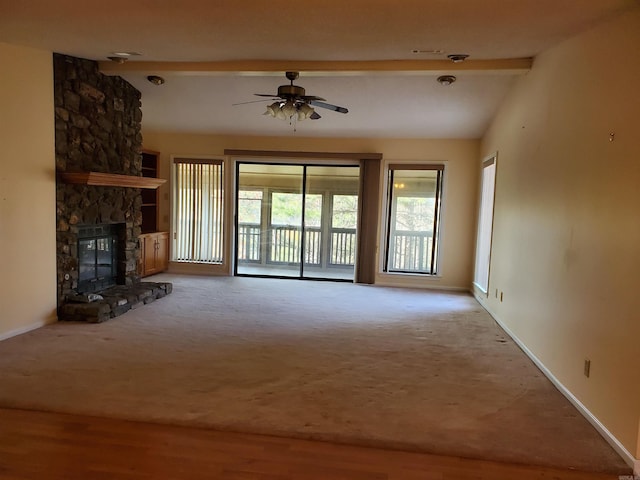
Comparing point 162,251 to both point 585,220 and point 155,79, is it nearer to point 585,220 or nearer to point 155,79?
point 155,79

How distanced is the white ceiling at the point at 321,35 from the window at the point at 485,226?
2.75 ft

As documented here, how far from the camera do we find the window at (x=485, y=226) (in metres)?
6.07

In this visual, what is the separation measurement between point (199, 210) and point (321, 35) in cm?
489

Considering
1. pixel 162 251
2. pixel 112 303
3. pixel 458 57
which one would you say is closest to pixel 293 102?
pixel 458 57

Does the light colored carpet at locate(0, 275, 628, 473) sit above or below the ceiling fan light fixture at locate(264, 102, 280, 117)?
below

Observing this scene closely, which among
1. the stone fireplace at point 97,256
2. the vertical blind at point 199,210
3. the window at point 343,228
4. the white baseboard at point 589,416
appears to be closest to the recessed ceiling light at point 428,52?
the white baseboard at point 589,416

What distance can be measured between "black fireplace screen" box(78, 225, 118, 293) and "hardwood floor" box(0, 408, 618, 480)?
2.85 metres

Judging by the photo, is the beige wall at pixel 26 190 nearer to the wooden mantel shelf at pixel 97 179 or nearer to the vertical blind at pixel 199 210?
the wooden mantel shelf at pixel 97 179

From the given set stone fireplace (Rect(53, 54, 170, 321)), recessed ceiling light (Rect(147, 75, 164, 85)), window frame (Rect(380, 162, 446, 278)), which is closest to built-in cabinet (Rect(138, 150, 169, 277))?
stone fireplace (Rect(53, 54, 170, 321))

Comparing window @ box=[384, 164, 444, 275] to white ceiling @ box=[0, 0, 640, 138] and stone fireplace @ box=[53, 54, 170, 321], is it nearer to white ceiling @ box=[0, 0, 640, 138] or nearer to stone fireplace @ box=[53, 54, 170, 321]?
white ceiling @ box=[0, 0, 640, 138]

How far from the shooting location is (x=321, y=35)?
11.8ft

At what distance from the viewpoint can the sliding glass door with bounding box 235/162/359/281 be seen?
7766 mm

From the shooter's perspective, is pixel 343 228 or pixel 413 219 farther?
pixel 343 228

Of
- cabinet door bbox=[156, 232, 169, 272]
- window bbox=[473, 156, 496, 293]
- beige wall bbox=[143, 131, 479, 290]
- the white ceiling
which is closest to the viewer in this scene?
the white ceiling
